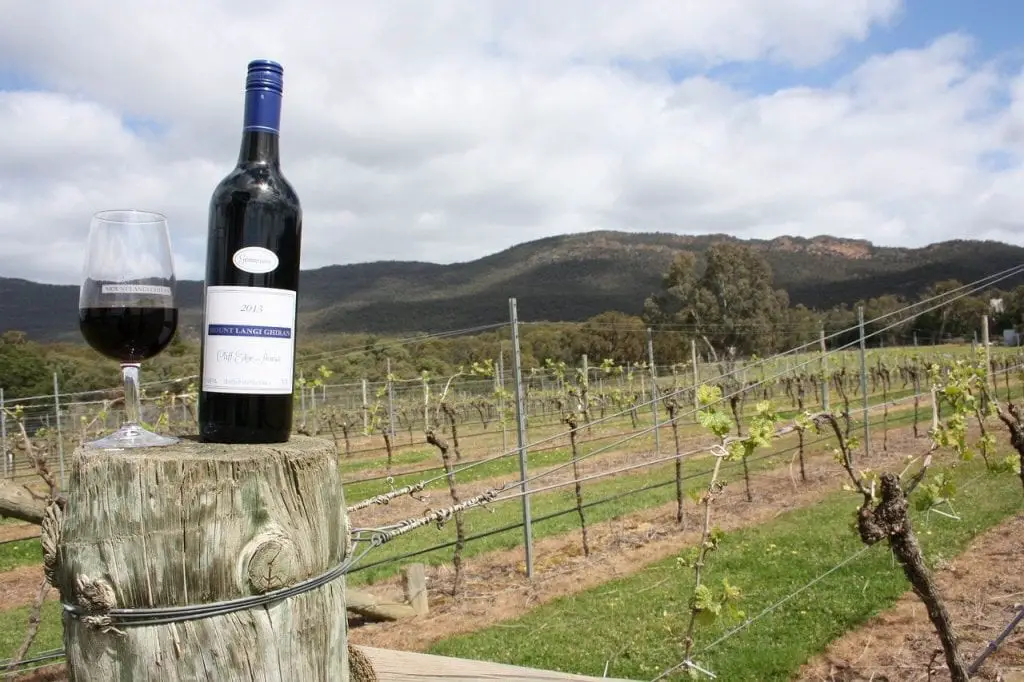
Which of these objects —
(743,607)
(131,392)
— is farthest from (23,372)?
(131,392)

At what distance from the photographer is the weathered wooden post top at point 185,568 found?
0.82m

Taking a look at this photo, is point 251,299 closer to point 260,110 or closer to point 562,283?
point 260,110

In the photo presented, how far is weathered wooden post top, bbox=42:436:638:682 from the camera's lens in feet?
2.71

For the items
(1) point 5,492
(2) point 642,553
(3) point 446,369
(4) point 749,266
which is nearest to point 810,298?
(4) point 749,266

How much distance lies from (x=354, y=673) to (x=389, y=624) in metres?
5.89

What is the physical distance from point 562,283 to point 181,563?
9987 centimetres

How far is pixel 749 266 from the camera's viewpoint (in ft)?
173

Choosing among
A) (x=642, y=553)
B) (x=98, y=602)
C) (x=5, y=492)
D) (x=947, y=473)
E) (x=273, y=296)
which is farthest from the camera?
(x=642, y=553)

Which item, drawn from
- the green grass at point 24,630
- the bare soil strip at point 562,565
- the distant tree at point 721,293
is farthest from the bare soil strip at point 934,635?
the distant tree at point 721,293

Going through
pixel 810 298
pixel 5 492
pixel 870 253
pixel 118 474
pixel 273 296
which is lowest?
pixel 5 492

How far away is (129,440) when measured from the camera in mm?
1021

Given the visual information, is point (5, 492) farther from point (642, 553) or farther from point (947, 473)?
point (642, 553)

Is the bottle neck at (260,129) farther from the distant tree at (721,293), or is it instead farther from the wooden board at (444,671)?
the distant tree at (721,293)

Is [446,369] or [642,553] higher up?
[446,369]
